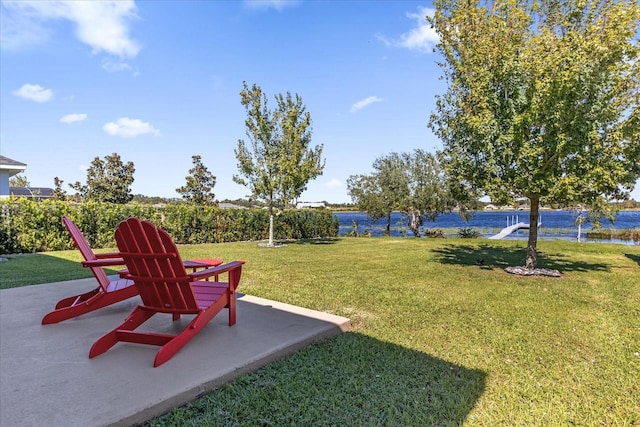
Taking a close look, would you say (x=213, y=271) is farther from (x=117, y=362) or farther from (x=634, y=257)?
(x=634, y=257)

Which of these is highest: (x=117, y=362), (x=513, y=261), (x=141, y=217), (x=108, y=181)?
(x=108, y=181)

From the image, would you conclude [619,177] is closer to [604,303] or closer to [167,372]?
[604,303]

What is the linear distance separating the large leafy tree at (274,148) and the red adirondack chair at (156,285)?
10.9 m

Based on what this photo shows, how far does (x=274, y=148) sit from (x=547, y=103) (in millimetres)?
10124

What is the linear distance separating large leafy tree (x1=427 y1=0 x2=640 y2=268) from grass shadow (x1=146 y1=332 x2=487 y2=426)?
512cm

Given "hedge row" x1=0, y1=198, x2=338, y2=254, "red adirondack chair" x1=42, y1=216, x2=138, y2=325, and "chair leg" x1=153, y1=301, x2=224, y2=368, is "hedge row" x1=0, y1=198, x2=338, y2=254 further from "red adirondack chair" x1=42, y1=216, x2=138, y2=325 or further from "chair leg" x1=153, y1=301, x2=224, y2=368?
"chair leg" x1=153, y1=301, x2=224, y2=368

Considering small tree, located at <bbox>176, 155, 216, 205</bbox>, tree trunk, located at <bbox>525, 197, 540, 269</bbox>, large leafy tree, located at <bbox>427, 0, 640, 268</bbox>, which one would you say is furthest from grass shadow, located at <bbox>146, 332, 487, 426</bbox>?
small tree, located at <bbox>176, 155, 216, 205</bbox>

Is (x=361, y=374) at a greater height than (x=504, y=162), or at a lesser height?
lesser

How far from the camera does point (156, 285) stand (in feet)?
9.82

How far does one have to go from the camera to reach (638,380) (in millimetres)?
2768

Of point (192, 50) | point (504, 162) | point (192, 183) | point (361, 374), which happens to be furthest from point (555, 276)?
point (192, 183)

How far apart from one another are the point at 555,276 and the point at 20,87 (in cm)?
1958

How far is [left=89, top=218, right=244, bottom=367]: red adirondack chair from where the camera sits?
112 inches

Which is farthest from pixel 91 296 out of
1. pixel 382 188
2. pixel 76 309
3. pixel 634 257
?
pixel 382 188
